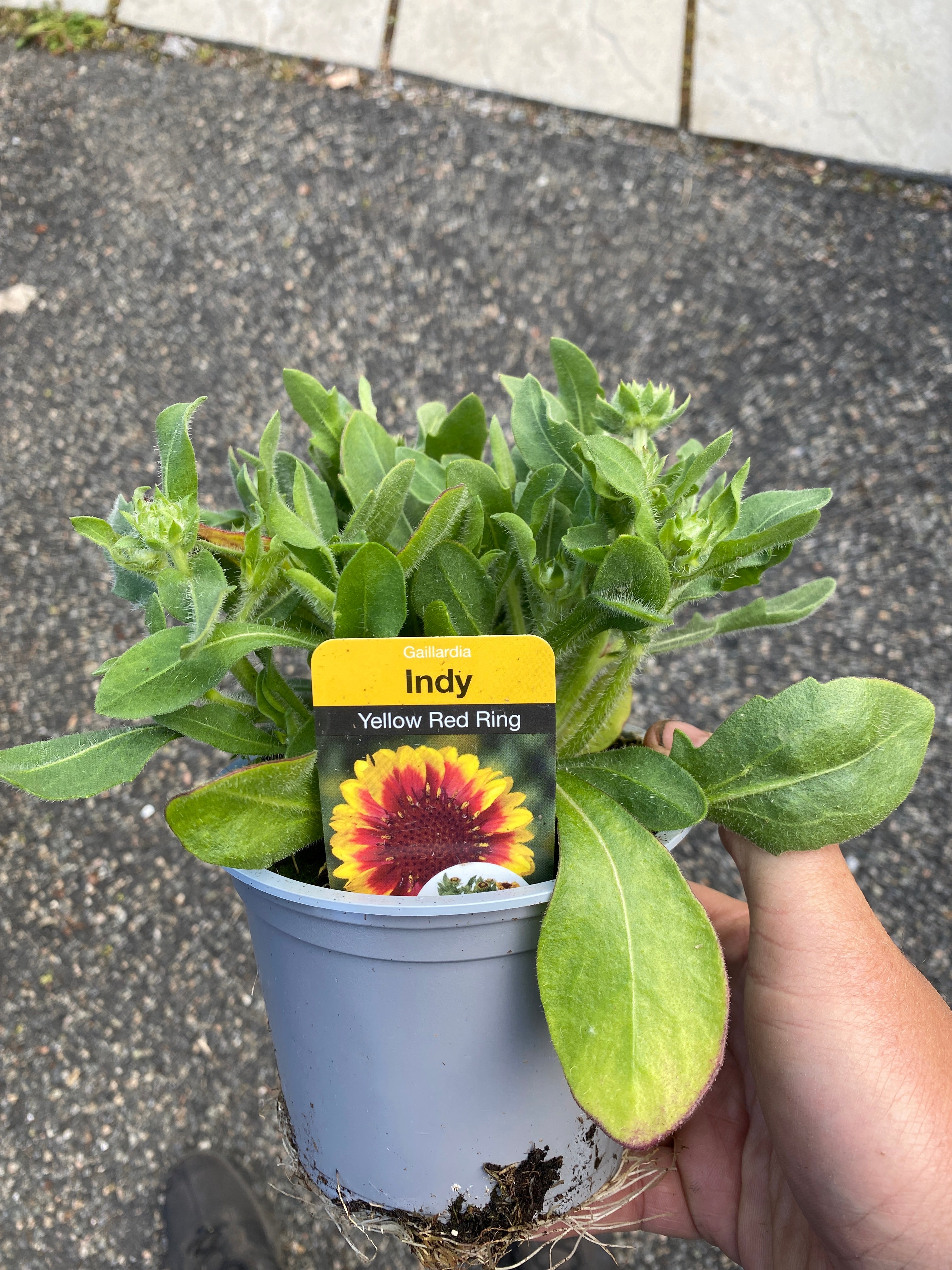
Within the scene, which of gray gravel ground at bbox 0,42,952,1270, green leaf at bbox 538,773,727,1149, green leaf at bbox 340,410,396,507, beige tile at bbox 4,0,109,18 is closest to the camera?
green leaf at bbox 538,773,727,1149

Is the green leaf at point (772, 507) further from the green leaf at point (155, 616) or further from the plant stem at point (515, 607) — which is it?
the green leaf at point (155, 616)

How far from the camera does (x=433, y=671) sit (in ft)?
2.57

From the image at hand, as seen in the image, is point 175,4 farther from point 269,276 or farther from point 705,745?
point 705,745

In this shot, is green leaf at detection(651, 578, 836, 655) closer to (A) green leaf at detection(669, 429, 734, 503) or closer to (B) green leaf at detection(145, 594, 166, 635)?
(A) green leaf at detection(669, 429, 734, 503)

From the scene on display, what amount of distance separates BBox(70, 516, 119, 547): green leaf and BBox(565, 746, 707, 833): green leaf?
1.58 ft

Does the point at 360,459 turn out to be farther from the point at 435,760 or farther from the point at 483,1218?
the point at 483,1218

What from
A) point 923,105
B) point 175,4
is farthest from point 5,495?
point 923,105

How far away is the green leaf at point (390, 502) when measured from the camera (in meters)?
0.84

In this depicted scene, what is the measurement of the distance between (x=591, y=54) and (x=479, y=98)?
0.31 m

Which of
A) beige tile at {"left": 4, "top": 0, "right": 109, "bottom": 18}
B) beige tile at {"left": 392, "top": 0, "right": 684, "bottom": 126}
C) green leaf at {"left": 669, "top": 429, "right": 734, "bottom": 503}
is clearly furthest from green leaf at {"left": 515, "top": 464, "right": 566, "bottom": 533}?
beige tile at {"left": 4, "top": 0, "right": 109, "bottom": 18}

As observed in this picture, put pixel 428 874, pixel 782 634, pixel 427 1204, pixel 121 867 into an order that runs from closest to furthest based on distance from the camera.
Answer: pixel 428 874 → pixel 427 1204 → pixel 121 867 → pixel 782 634

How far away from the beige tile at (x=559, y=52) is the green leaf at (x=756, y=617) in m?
1.75

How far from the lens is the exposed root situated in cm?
95

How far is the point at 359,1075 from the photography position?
0.90 metres
